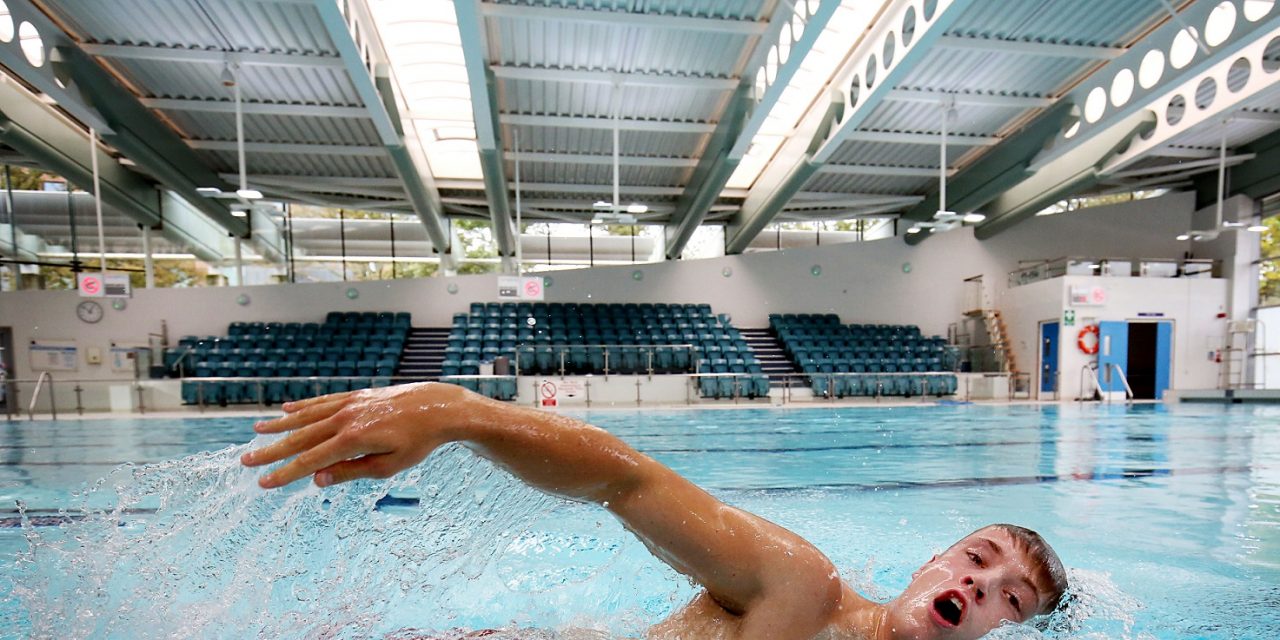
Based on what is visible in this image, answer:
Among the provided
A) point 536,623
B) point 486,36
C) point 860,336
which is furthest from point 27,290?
point 860,336

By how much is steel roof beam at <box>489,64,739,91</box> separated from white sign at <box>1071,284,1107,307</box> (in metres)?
10.2

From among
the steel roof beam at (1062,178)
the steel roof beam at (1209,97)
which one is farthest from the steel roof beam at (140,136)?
the steel roof beam at (1062,178)

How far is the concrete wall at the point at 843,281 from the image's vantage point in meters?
15.8

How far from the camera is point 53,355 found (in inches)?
537

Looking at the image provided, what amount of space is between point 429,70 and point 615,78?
10.4 feet

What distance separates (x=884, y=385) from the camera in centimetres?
1309

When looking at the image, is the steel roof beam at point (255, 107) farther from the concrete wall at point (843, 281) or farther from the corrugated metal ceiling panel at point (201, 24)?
the concrete wall at point (843, 281)

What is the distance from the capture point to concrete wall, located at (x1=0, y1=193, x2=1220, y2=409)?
15766 mm

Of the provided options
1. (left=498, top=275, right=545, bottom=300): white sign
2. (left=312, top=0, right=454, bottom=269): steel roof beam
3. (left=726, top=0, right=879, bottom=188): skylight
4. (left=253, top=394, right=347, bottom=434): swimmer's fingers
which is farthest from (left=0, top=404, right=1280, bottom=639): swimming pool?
(left=726, top=0, right=879, bottom=188): skylight

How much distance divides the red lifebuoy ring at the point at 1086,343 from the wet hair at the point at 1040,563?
1541 centimetres

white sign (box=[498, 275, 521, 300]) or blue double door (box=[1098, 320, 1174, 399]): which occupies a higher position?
white sign (box=[498, 275, 521, 300])

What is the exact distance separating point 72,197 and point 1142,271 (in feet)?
85.7

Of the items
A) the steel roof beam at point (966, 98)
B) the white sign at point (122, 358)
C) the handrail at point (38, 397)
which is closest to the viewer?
the steel roof beam at point (966, 98)

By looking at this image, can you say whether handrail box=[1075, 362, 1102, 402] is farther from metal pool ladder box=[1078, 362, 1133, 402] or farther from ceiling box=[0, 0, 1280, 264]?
ceiling box=[0, 0, 1280, 264]
